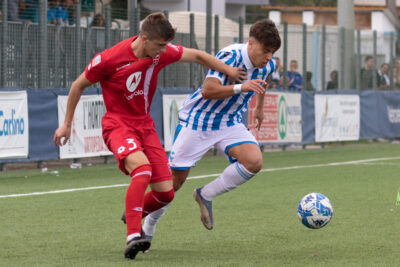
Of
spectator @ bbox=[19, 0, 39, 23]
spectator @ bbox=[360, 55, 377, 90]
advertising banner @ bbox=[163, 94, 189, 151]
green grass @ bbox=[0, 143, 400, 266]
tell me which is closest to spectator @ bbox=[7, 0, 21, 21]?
spectator @ bbox=[19, 0, 39, 23]

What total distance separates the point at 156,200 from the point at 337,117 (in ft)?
50.9

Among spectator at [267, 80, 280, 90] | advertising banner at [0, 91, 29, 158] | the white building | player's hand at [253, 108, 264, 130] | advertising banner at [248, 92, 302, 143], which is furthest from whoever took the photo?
the white building

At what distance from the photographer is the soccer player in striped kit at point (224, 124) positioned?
772cm

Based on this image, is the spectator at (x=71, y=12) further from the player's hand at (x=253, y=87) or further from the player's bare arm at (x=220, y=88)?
the player's hand at (x=253, y=87)

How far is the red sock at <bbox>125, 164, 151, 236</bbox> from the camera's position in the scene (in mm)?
6723

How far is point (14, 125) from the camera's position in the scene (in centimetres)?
1448

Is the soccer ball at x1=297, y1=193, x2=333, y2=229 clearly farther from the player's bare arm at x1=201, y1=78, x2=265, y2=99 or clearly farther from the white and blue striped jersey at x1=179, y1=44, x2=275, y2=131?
the player's bare arm at x1=201, y1=78, x2=265, y2=99

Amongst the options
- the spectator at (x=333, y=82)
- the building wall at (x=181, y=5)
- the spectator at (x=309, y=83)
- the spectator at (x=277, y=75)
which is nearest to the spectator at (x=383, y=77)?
the spectator at (x=333, y=82)

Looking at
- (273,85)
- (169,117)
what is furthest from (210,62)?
(273,85)

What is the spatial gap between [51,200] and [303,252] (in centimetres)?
469

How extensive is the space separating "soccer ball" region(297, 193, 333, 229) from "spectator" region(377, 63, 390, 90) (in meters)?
18.3

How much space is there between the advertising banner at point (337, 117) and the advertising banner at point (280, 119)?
0.77 metres

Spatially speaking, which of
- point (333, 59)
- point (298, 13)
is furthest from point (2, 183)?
point (298, 13)

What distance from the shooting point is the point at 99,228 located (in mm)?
8664
